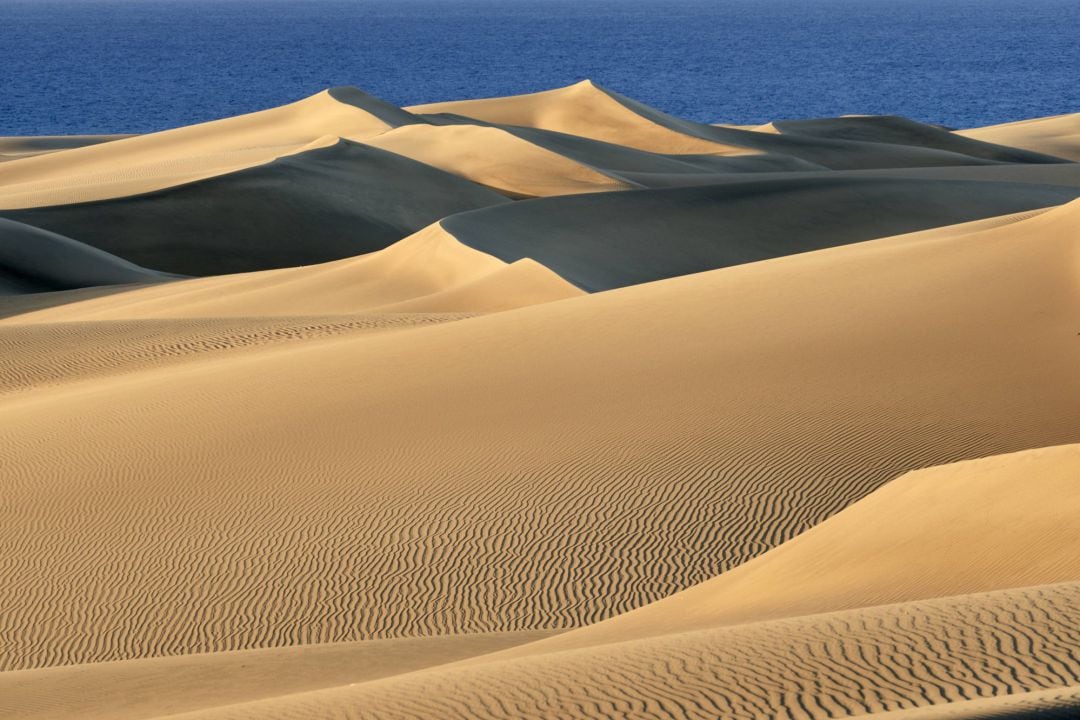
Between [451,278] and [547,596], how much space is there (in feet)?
35.6

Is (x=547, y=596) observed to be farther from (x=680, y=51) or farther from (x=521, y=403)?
(x=680, y=51)

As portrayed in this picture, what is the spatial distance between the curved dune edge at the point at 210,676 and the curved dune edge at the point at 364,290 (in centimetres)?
912

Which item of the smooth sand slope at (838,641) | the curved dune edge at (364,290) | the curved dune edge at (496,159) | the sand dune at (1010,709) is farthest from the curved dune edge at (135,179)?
the sand dune at (1010,709)

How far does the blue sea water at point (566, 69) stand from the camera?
72.8 meters

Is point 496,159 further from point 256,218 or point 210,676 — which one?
point 210,676

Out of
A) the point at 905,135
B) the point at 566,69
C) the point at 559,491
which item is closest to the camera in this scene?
the point at 559,491

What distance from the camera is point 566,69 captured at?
102m

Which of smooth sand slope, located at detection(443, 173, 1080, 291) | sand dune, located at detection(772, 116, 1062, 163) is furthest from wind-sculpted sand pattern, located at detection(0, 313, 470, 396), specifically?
sand dune, located at detection(772, 116, 1062, 163)

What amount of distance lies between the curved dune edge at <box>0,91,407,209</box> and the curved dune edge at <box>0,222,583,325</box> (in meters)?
7.22

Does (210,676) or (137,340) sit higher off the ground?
(210,676)

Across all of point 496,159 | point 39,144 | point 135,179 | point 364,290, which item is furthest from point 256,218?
point 39,144

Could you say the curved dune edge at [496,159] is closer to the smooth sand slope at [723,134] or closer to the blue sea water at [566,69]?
the smooth sand slope at [723,134]

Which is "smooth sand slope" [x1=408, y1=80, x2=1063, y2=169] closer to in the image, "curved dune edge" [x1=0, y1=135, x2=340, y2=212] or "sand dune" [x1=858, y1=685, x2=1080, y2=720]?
"curved dune edge" [x1=0, y1=135, x2=340, y2=212]

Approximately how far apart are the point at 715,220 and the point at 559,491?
1326 centimetres
